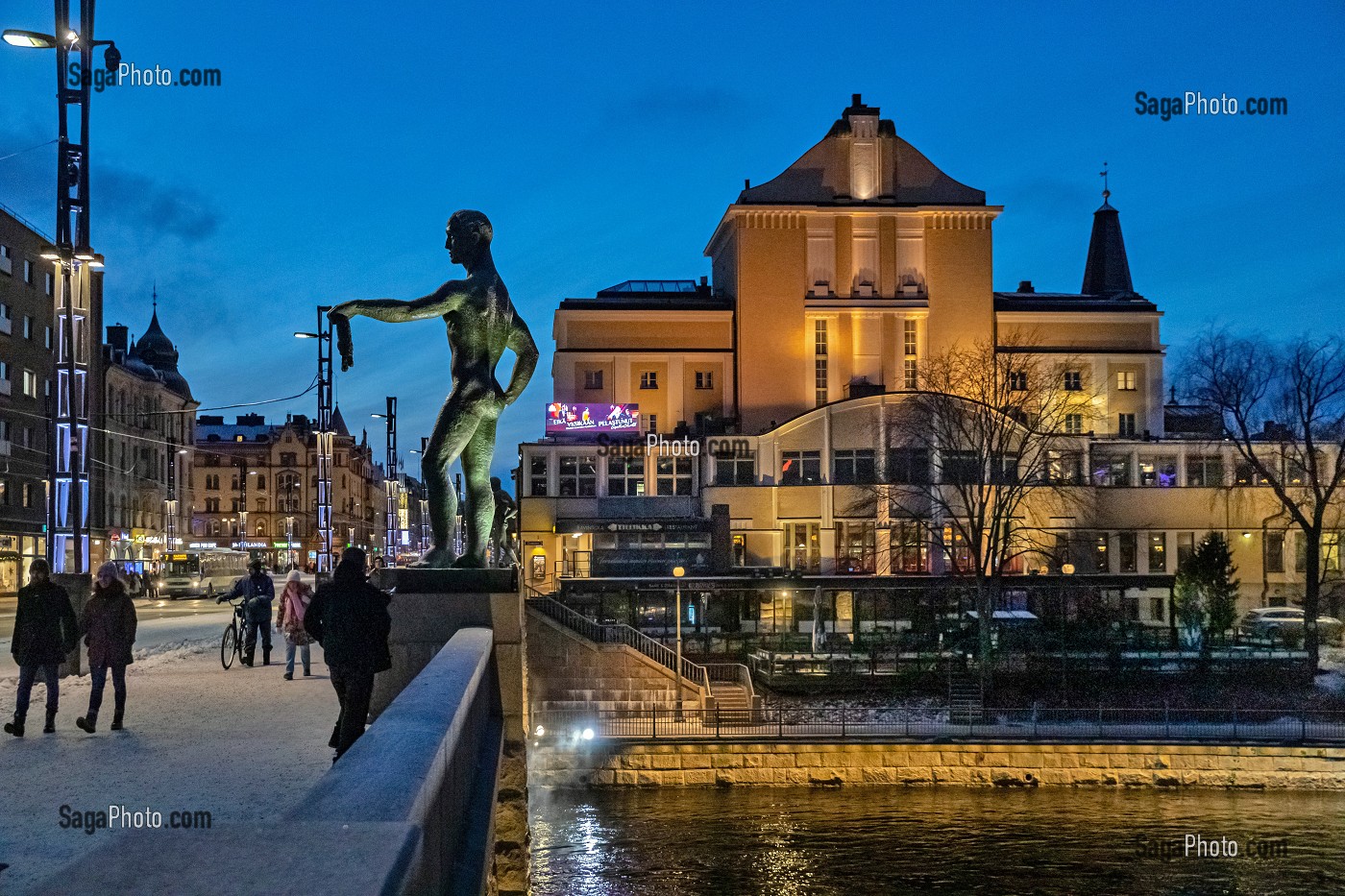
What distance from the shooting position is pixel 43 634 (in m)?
12.2

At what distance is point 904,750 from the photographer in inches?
1560

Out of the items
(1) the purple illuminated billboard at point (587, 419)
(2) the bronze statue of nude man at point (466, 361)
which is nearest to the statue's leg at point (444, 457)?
(2) the bronze statue of nude man at point (466, 361)

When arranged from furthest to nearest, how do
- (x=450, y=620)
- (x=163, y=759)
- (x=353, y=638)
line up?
(x=450, y=620) → (x=163, y=759) → (x=353, y=638)

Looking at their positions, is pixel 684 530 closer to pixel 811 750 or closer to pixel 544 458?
pixel 544 458

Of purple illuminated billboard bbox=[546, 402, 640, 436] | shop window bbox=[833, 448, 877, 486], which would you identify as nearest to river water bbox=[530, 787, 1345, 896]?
shop window bbox=[833, 448, 877, 486]

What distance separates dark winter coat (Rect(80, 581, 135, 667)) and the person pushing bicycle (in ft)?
23.4

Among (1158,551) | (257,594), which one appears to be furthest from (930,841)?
(1158,551)

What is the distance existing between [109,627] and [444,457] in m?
4.18

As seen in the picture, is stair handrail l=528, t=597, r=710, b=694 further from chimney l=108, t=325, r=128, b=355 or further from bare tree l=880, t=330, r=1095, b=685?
chimney l=108, t=325, r=128, b=355

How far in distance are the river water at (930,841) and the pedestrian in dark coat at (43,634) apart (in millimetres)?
18512

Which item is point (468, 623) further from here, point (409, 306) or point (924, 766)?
point (924, 766)

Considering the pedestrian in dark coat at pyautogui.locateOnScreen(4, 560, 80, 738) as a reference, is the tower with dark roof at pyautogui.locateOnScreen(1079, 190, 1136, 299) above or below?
above

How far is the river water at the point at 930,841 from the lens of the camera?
30.3 metres

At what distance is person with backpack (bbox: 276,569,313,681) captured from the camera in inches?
685
